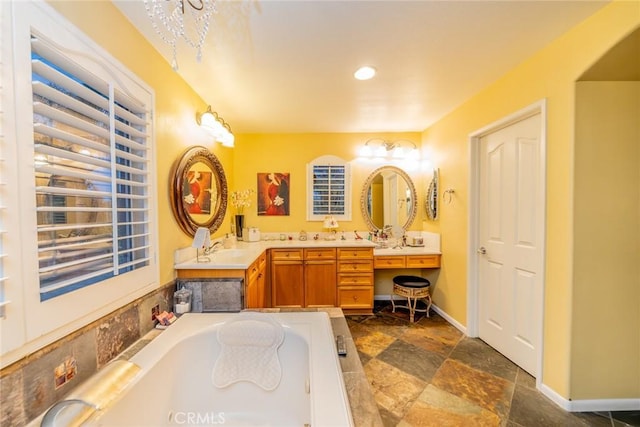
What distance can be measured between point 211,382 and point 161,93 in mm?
1934

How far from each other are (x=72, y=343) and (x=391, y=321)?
9.29 ft

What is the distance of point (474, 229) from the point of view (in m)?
2.60

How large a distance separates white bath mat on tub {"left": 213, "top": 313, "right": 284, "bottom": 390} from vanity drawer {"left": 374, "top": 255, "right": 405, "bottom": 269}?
1.95m

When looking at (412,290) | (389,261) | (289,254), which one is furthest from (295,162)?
(412,290)

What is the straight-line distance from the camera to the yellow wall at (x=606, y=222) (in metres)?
1.61

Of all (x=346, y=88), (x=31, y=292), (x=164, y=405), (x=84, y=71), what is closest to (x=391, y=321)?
(x=164, y=405)

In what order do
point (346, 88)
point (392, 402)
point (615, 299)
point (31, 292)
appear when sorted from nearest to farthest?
point (31, 292) → point (615, 299) → point (392, 402) → point (346, 88)

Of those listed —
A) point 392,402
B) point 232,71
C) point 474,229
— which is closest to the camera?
point 392,402

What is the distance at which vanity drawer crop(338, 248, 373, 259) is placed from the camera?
3.19m

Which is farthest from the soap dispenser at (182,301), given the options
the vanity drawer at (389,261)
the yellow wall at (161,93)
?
the vanity drawer at (389,261)

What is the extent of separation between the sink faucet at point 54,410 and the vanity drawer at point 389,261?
280 centimetres

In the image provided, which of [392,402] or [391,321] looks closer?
[392,402]

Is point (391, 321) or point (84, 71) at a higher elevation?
point (84, 71)

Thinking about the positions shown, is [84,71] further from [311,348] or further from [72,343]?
[311,348]
